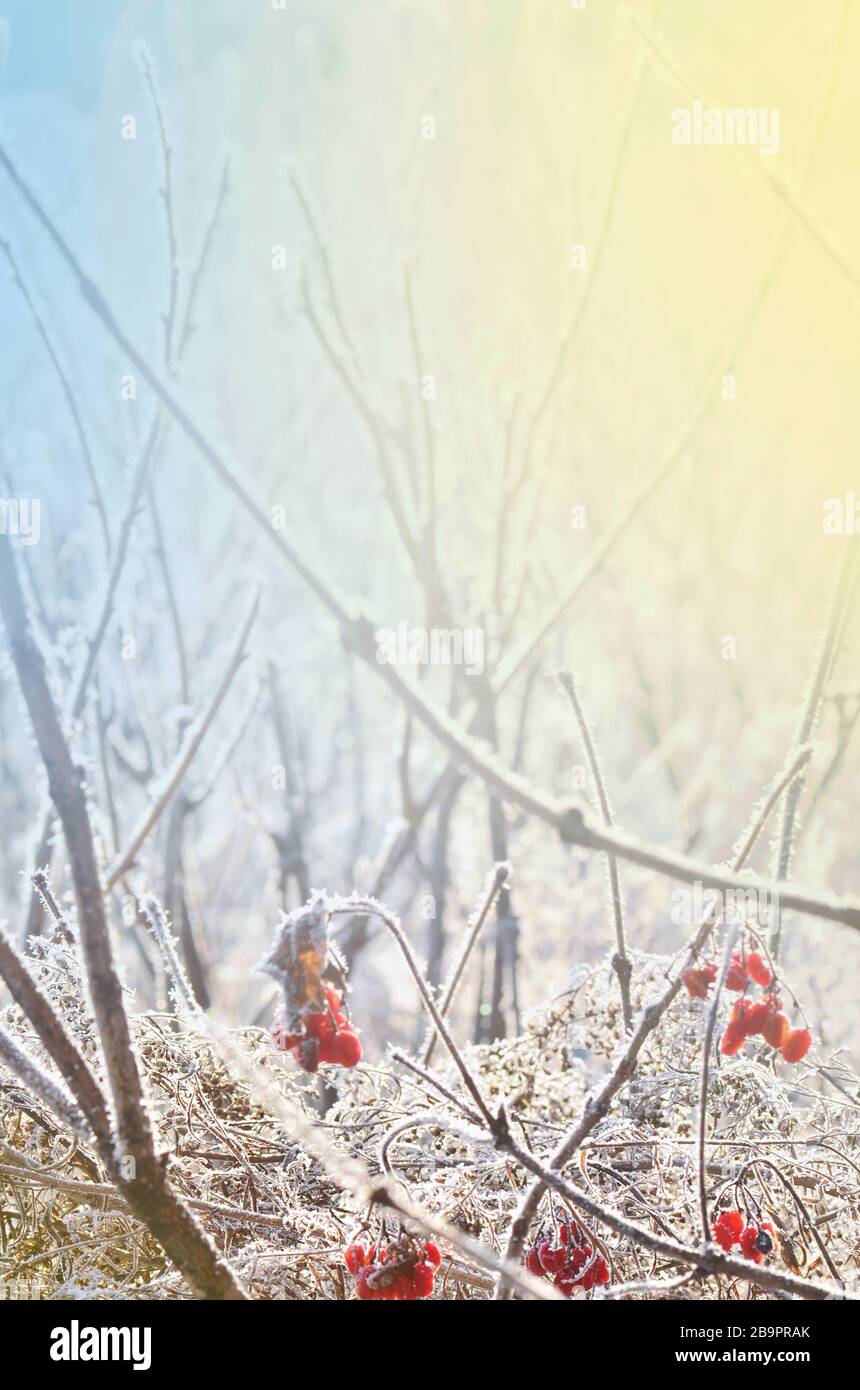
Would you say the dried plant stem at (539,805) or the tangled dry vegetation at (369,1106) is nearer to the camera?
the dried plant stem at (539,805)

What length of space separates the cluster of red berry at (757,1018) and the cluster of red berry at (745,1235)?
0.42ft

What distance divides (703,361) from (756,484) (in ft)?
0.93

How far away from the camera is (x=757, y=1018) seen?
2.60 feet

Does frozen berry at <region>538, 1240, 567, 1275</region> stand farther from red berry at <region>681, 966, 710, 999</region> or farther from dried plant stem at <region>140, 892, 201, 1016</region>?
dried plant stem at <region>140, 892, 201, 1016</region>

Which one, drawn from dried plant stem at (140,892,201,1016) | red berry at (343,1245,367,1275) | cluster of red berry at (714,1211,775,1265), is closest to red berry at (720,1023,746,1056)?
cluster of red berry at (714,1211,775,1265)

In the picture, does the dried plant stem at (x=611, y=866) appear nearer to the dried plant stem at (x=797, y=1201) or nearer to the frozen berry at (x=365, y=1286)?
the dried plant stem at (x=797, y=1201)

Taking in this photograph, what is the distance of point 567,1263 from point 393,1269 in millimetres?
149

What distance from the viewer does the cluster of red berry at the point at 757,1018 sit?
79 centimetres

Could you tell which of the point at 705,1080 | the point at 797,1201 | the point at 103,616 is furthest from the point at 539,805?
the point at 103,616

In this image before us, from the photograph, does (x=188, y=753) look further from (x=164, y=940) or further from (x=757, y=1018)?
(x=757, y=1018)

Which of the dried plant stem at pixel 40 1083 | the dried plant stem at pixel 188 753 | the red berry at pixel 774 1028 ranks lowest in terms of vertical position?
the red berry at pixel 774 1028

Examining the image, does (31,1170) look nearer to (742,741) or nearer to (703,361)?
(742,741)

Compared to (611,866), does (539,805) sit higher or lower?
higher

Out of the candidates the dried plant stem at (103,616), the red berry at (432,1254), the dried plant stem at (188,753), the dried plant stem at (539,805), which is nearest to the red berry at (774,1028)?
the red berry at (432,1254)
